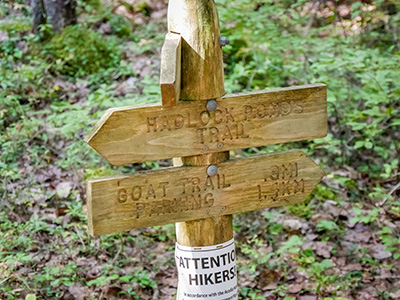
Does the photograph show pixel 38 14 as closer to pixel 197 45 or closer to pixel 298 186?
pixel 197 45

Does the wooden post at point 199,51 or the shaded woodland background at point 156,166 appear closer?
the wooden post at point 199,51

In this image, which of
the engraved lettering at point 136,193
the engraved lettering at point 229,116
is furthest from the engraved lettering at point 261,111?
the engraved lettering at point 136,193

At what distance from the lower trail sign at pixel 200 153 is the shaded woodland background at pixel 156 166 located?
139 cm

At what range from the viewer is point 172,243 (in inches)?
173

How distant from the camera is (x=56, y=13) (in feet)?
22.5

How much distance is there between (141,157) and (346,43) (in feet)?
14.6

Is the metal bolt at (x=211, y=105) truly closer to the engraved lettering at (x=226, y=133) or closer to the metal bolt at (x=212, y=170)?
the engraved lettering at (x=226, y=133)

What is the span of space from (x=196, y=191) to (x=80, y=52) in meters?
4.56

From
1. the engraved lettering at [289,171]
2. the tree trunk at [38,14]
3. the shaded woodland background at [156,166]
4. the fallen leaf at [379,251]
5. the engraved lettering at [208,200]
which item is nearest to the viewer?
the engraved lettering at [208,200]

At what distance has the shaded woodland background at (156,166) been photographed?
393 cm

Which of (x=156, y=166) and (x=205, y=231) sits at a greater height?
(x=205, y=231)

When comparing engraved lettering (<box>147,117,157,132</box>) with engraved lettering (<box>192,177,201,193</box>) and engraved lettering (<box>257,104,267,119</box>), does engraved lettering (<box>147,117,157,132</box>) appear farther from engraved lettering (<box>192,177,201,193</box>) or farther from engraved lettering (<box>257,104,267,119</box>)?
engraved lettering (<box>257,104,267,119</box>)

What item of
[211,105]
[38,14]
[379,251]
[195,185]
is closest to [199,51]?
[211,105]

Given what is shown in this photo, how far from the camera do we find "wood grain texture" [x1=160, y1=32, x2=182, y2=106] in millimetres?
2084
